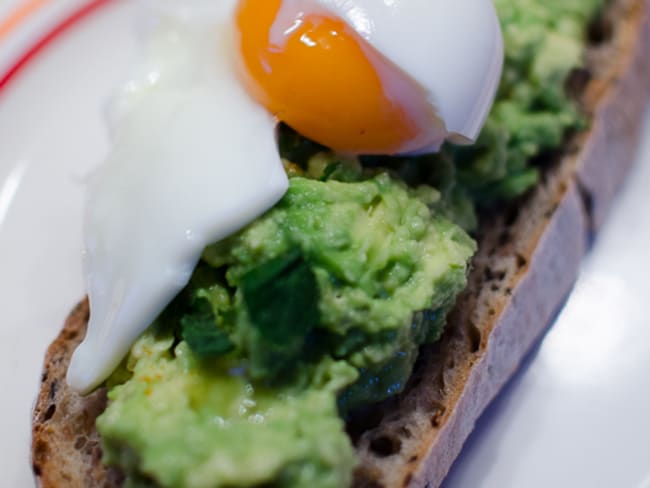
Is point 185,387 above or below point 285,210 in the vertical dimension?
below

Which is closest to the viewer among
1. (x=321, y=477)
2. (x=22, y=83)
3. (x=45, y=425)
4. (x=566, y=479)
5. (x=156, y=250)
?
(x=321, y=477)

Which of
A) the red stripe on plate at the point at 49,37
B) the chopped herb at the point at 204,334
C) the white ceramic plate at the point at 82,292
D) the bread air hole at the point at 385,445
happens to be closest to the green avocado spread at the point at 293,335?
the chopped herb at the point at 204,334

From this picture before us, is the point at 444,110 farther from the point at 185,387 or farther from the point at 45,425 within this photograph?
the point at 45,425

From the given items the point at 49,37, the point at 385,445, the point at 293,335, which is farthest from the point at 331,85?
the point at 49,37

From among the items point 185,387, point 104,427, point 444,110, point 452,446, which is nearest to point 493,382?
point 452,446

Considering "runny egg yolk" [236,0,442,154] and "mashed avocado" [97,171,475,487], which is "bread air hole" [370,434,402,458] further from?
"runny egg yolk" [236,0,442,154]

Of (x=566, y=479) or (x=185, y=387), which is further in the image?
(x=566, y=479)
